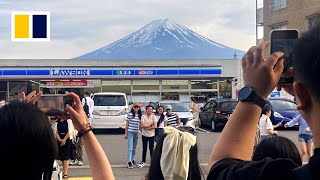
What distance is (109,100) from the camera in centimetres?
2039

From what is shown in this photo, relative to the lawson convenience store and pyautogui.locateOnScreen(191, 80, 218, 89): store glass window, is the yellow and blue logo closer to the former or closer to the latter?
the lawson convenience store

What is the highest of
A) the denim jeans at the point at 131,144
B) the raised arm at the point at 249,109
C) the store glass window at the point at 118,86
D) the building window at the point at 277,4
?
the building window at the point at 277,4

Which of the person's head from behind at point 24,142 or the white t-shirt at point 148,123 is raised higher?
the person's head from behind at point 24,142

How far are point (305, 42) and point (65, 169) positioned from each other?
909cm

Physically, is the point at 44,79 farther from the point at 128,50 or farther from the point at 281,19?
the point at 128,50

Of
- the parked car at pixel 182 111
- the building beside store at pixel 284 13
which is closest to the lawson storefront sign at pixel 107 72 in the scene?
the building beside store at pixel 284 13

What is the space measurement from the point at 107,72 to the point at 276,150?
29567mm

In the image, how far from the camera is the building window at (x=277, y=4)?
1578 inches

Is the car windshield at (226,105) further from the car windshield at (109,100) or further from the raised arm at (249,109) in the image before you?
the raised arm at (249,109)

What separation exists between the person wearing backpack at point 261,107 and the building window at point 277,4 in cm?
4009

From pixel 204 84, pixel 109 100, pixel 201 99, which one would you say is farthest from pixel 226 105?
pixel 204 84

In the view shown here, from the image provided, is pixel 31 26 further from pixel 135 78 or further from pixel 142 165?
pixel 135 78

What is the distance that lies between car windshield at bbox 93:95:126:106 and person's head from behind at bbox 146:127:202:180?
53.7ft

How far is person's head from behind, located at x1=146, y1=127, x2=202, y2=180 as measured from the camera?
3.60m
